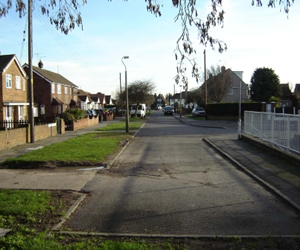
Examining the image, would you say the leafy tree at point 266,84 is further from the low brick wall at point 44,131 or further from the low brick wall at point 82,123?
the low brick wall at point 44,131

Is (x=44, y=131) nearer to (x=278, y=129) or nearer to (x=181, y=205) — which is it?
(x=278, y=129)

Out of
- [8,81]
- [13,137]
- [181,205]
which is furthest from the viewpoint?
[8,81]

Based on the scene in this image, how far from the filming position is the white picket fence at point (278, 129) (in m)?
11.0

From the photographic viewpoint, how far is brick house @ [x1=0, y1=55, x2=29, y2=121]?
28.0 metres

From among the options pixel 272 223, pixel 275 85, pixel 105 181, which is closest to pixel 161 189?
pixel 105 181

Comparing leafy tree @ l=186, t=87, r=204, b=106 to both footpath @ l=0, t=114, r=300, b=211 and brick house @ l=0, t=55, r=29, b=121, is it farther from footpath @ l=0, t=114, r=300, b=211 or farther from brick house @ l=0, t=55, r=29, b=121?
footpath @ l=0, t=114, r=300, b=211

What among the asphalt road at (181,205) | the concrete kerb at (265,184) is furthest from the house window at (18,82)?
the concrete kerb at (265,184)

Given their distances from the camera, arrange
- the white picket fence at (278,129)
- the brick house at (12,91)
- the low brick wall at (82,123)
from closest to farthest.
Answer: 1. the white picket fence at (278,129)
2. the brick house at (12,91)
3. the low brick wall at (82,123)

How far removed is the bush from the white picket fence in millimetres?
17389

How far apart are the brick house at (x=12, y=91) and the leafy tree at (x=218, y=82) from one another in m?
31.5

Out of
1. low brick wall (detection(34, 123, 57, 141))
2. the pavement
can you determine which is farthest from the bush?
the pavement

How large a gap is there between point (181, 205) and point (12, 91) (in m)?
27.3

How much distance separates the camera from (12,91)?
29.9m

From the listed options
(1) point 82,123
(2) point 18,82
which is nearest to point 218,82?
(1) point 82,123
